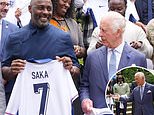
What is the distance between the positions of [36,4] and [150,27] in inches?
61.9

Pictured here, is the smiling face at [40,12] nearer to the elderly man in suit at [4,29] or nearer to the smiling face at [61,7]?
the elderly man in suit at [4,29]

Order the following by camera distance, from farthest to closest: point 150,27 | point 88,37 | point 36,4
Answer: point 88,37, point 150,27, point 36,4

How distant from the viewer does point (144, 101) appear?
14.9 feet

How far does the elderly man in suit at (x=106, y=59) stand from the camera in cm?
471

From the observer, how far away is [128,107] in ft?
15.0

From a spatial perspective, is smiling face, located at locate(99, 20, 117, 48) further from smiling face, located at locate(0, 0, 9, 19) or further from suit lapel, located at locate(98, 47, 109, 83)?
smiling face, located at locate(0, 0, 9, 19)

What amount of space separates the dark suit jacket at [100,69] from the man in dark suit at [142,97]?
243 mm

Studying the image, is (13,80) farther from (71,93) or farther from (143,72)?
(143,72)

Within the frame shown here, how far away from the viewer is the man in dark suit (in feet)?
14.9

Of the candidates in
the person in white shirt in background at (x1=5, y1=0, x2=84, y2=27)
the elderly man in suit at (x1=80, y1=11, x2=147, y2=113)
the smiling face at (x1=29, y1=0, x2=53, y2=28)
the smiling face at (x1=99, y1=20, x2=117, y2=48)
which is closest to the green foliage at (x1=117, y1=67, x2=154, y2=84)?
the elderly man in suit at (x1=80, y1=11, x2=147, y2=113)

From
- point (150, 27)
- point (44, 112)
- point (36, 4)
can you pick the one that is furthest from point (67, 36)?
point (150, 27)

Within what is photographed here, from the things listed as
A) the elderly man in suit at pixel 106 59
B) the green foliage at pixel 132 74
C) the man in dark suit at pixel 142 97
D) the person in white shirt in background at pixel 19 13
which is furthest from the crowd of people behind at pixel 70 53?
the person in white shirt in background at pixel 19 13

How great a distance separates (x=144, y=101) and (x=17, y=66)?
1.28 meters

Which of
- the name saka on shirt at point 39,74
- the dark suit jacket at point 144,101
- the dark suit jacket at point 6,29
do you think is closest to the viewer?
the dark suit jacket at point 144,101
